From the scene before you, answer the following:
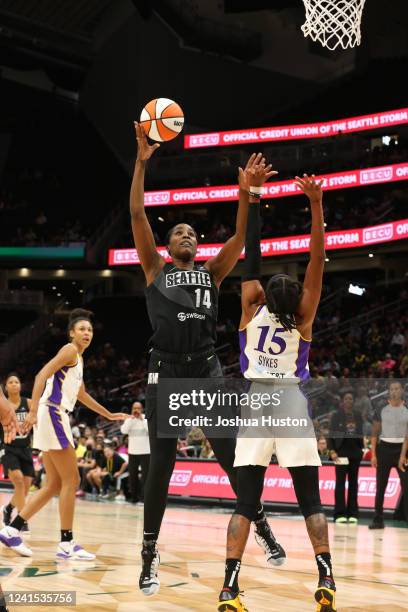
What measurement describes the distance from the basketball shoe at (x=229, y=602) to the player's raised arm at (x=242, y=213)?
214 cm

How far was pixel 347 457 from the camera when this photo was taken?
1366cm

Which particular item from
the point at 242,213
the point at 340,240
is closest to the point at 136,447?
the point at 242,213

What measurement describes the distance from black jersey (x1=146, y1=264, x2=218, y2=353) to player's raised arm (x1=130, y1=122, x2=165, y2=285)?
0.09m

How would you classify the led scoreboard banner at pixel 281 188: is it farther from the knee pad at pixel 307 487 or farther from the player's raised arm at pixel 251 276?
the knee pad at pixel 307 487

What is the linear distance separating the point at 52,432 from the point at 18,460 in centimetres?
309

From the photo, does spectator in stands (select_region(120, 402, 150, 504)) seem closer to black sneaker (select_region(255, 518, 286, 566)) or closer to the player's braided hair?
black sneaker (select_region(255, 518, 286, 566))

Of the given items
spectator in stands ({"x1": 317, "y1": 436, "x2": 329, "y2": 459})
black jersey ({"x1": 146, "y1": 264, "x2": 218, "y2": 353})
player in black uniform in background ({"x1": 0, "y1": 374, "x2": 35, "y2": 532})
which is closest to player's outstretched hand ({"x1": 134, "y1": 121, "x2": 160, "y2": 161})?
black jersey ({"x1": 146, "y1": 264, "x2": 218, "y2": 353})

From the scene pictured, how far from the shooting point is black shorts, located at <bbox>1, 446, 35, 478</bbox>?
1102cm

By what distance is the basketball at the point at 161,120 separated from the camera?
6.44 metres

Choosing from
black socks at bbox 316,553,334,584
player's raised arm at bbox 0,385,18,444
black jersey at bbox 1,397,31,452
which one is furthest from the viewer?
black jersey at bbox 1,397,31,452

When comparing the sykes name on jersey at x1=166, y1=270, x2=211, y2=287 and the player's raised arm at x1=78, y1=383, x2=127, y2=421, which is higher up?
the sykes name on jersey at x1=166, y1=270, x2=211, y2=287
